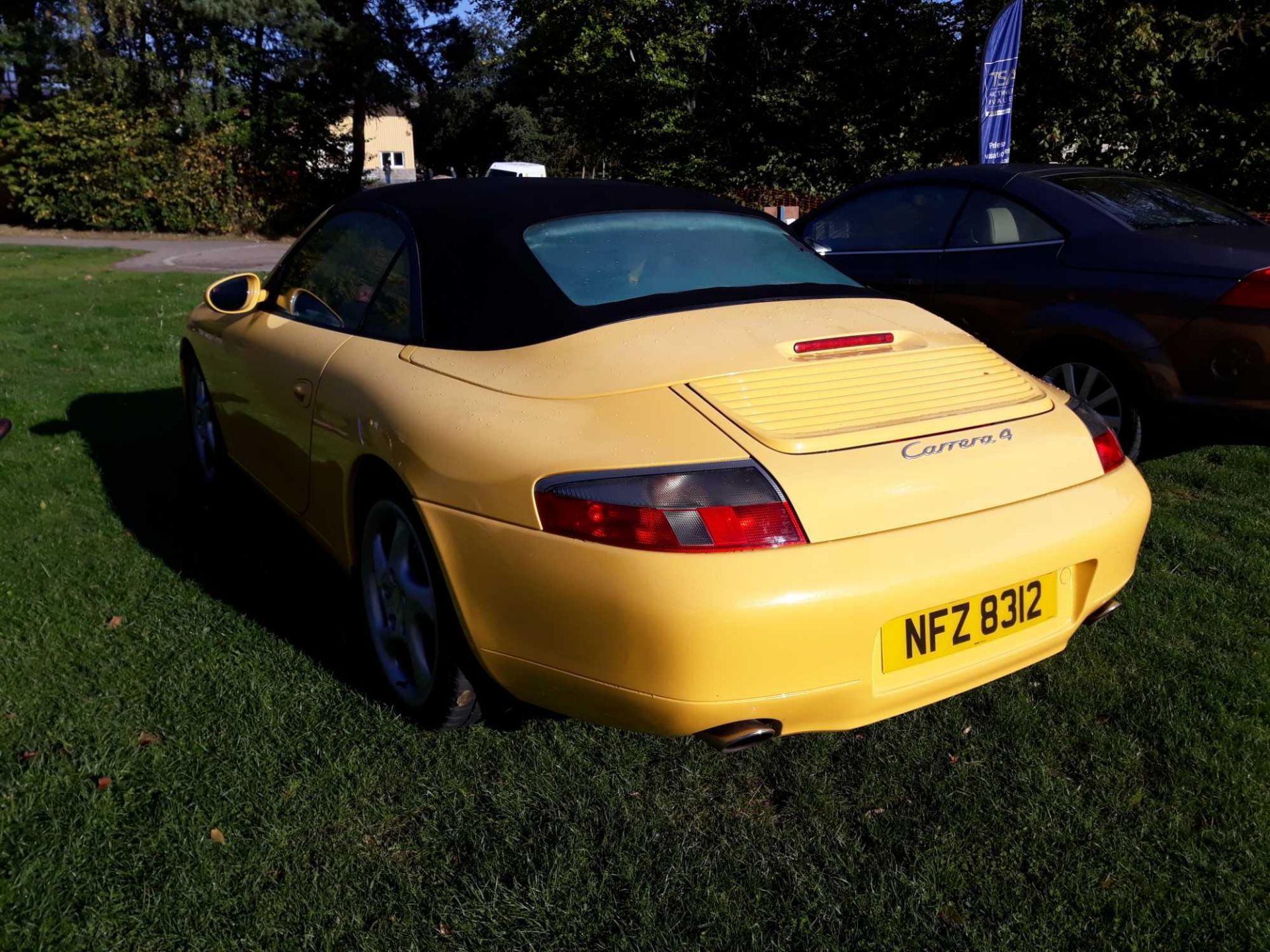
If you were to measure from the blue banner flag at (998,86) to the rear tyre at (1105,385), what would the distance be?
6.68m

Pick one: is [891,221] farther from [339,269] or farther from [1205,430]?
[339,269]

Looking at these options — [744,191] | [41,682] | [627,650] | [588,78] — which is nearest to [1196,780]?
[627,650]

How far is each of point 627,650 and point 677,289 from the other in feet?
3.90

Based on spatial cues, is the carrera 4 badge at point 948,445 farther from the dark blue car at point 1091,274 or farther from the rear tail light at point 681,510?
the dark blue car at point 1091,274

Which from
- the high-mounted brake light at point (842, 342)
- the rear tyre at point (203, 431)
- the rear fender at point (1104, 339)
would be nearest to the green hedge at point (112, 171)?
the rear tyre at point (203, 431)

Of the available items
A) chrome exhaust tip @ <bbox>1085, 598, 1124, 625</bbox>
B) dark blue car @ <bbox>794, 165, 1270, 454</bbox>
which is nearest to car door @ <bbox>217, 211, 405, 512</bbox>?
chrome exhaust tip @ <bbox>1085, 598, 1124, 625</bbox>

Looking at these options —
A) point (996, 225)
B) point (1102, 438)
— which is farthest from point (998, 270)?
point (1102, 438)

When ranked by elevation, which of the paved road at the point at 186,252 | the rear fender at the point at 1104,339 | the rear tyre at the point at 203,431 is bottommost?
the paved road at the point at 186,252

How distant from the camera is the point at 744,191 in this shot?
22.8 meters

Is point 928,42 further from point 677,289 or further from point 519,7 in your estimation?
point 677,289

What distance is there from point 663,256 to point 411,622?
129cm

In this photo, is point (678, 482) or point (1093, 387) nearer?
point (678, 482)

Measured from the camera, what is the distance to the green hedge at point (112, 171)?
2208 centimetres

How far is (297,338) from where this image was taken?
136 inches
